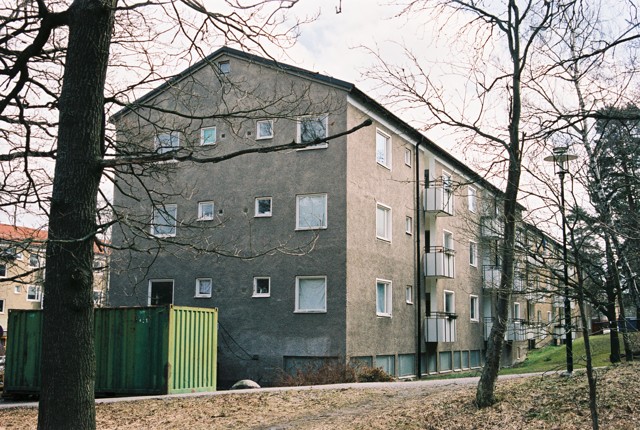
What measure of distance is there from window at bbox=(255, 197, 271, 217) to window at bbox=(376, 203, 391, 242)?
13.9 ft

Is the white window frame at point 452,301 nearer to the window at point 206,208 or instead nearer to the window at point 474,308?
the window at point 474,308

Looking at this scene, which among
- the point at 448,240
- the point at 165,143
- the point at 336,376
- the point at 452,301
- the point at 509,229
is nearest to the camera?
the point at 509,229

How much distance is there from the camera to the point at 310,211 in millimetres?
25797


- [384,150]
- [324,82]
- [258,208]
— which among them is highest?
[384,150]

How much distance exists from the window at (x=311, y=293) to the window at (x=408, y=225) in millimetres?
6498

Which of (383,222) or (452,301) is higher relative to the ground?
(383,222)

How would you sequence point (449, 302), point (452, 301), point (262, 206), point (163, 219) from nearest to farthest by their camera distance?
point (163, 219) < point (262, 206) < point (449, 302) < point (452, 301)

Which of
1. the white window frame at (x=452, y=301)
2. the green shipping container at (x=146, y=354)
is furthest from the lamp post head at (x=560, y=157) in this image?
the white window frame at (x=452, y=301)

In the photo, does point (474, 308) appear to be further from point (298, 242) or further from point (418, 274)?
point (298, 242)

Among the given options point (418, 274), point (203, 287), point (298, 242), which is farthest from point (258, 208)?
point (418, 274)

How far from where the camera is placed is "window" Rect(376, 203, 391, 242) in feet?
91.4

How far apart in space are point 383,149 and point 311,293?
7.02m

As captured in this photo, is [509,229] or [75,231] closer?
[75,231]

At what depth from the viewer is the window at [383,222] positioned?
27.9m
